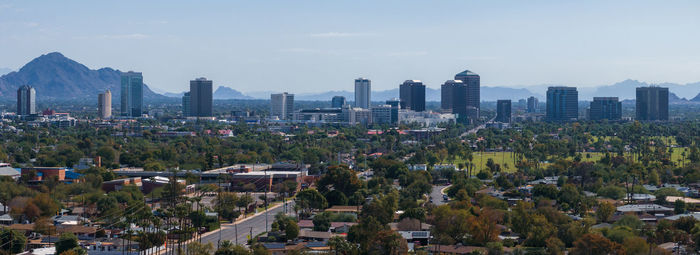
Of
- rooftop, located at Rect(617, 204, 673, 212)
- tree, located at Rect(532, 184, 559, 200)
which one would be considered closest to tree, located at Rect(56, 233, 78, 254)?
rooftop, located at Rect(617, 204, 673, 212)

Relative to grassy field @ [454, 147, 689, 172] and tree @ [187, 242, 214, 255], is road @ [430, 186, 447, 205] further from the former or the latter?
tree @ [187, 242, 214, 255]

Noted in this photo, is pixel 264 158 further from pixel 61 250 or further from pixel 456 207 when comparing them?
pixel 61 250

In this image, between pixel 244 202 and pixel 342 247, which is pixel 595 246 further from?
pixel 244 202

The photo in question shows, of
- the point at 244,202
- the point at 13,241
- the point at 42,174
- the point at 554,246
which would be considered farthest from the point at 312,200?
the point at 42,174

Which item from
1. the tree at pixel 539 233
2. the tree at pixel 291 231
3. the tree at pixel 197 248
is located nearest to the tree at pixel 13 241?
the tree at pixel 197 248

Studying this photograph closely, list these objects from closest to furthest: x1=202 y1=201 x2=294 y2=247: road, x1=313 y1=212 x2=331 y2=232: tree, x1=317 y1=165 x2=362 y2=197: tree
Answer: x1=202 y1=201 x2=294 y2=247: road → x1=313 y1=212 x2=331 y2=232: tree → x1=317 y1=165 x2=362 y2=197: tree

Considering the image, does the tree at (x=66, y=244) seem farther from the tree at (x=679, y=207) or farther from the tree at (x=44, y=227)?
the tree at (x=679, y=207)

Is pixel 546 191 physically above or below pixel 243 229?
above
